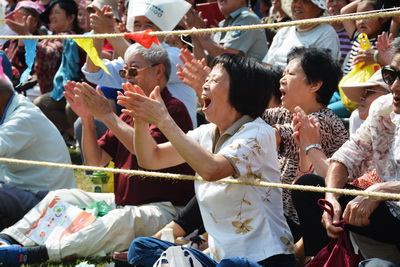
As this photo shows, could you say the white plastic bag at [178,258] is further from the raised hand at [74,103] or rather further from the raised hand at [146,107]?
the raised hand at [74,103]

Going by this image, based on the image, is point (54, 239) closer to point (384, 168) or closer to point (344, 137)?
point (344, 137)

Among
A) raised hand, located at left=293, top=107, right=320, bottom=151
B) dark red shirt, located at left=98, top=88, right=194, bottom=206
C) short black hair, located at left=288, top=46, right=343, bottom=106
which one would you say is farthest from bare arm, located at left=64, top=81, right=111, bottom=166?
raised hand, located at left=293, top=107, right=320, bottom=151

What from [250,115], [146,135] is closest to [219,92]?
[250,115]

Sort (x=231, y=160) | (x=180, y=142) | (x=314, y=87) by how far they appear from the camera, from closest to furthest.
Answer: (x=180, y=142) < (x=231, y=160) < (x=314, y=87)

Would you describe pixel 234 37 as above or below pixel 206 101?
below

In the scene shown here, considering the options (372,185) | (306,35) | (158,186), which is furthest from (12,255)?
(306,35)

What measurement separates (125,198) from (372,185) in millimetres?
1801

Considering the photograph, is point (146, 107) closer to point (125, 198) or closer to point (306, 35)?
point (125, 198)

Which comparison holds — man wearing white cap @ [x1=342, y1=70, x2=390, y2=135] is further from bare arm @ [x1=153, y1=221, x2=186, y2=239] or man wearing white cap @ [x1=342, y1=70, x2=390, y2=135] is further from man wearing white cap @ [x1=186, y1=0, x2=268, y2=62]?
man wearing white cap @ [x1=186, y1=0, x2=268, y2=62]

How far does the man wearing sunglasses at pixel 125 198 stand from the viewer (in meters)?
4.29

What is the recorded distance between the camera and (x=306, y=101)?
3959 millimetres

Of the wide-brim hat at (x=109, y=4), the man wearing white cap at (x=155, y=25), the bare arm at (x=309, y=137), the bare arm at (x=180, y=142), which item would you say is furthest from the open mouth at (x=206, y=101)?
the wide-brim hat at (x=109, y=4)

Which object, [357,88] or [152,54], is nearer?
[357,88]

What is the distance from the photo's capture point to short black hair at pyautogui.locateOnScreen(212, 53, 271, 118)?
3.34 meters
